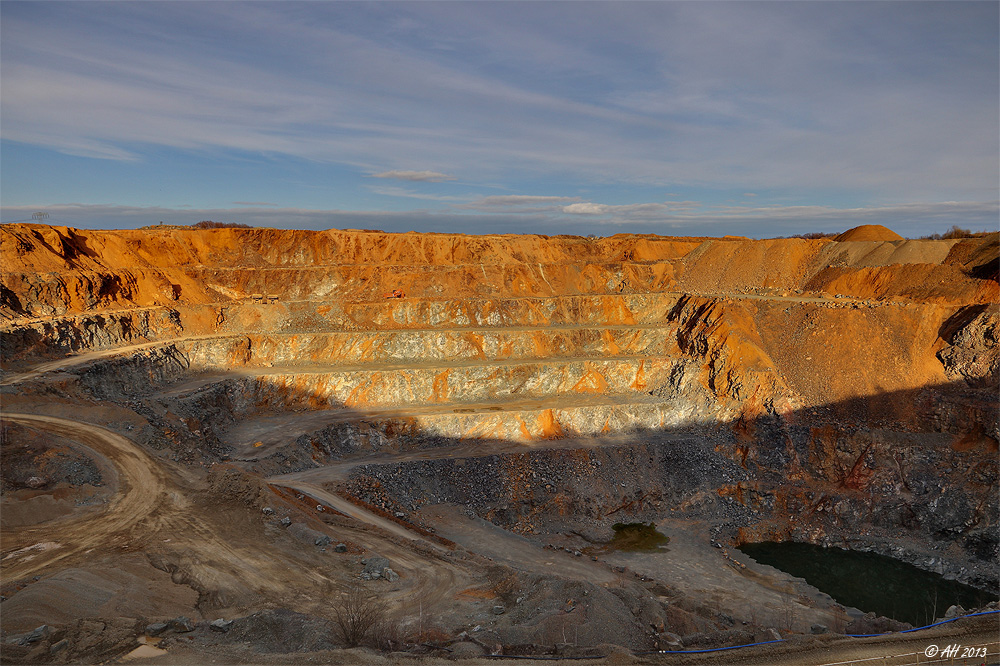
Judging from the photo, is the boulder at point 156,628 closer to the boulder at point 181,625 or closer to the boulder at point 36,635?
the boulder at point 181,625

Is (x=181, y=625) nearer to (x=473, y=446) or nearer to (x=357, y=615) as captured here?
(x=357, y=615)

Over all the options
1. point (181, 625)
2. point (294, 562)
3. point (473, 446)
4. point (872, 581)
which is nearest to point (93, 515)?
point (294, 562)

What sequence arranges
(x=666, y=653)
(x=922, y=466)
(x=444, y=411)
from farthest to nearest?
(x=444, y=411) → (x=922, y=466) → (x=666, y=653)

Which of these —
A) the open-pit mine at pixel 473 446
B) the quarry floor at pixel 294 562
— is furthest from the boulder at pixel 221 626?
the quarry floor at pixel 294 562

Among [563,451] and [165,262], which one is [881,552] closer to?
[563,451]

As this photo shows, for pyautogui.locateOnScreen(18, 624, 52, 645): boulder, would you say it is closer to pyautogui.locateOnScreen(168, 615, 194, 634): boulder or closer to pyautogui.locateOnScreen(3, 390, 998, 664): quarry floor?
pyautogui.locateOnScreen(3, 390, 998, 664): quarry floor

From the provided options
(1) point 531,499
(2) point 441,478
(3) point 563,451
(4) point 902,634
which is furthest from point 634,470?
(4) point 902,634

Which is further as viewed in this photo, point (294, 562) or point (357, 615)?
point (294, 562)

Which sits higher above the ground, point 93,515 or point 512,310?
point 512,310
